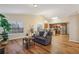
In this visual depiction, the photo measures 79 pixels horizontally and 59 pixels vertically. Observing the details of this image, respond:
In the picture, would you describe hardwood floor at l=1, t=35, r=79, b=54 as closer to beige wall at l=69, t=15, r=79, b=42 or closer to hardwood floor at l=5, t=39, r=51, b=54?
hardwood floor at l=5, t=39, r=51, b=54

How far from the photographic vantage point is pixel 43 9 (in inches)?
106

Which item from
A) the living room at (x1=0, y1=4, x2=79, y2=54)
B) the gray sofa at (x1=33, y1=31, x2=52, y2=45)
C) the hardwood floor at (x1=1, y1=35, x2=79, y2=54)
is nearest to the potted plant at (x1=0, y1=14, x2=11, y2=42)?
the living room at (x1=0, y1=4, x2=79, y2=54)

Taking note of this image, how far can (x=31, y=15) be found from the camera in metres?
2.81

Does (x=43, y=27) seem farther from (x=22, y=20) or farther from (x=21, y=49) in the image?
(x=21, y=49)

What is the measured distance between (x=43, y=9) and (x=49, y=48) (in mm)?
920

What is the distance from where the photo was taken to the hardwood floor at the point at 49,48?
2.69m

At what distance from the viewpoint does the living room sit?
8.80 feet

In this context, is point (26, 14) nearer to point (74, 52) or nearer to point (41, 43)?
point (41, 43)

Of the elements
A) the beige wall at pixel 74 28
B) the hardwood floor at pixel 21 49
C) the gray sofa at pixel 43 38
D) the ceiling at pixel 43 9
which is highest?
the ceiling at pixel 43 9

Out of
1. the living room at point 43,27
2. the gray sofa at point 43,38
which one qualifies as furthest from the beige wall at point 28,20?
the gray sofa at point 43,38

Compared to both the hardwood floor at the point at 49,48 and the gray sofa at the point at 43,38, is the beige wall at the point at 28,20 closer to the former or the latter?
the hardwood floor at the point at 49,48
